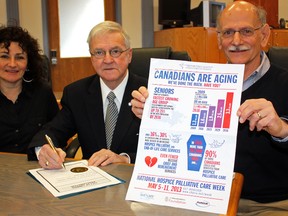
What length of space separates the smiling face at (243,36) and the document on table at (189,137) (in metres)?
0.64

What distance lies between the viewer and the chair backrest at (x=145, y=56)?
2.30 metres

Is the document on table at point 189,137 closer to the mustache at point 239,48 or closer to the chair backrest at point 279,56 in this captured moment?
the mustache at point 239,48

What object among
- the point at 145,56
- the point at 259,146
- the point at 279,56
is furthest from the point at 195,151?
the point at 145,56

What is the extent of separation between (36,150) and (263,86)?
1.04 metres

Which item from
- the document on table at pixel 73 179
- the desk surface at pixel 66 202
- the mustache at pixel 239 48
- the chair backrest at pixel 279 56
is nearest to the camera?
the desk surface at pixel 66 202

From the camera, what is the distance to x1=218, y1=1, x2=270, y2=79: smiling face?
5.58ft

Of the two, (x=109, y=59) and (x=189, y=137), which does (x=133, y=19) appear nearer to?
(x=109, y=59)

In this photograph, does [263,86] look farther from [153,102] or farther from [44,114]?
[44,114]

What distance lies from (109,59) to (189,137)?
3.03 feet

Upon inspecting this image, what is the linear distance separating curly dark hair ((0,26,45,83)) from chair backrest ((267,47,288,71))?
4.72ft

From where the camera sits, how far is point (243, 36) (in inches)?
67.5

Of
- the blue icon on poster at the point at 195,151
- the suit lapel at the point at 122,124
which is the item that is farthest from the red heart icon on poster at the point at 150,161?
the suit lapel at the point at 122,124

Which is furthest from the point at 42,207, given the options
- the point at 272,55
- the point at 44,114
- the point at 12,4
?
the point at 12,4

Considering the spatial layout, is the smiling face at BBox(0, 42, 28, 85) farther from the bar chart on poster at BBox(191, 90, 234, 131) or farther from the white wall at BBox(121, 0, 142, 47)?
the white wall at BBox(121, 0, 142, 47)
